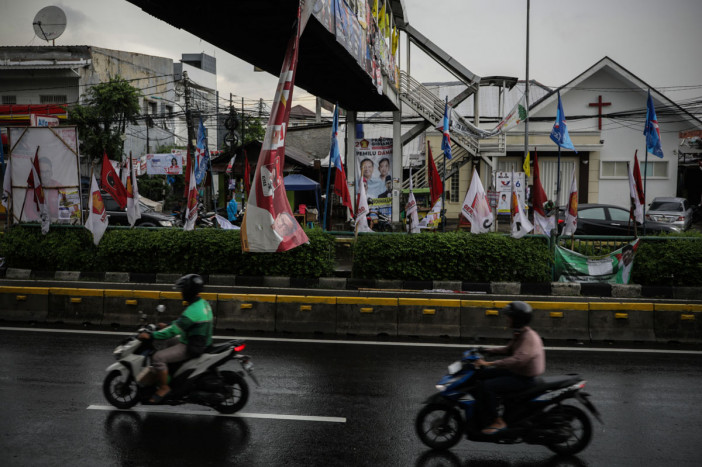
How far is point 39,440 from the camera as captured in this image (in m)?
5.41

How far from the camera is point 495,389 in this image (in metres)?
5.25

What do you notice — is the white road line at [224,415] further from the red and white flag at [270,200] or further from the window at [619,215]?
the window at [619,215]

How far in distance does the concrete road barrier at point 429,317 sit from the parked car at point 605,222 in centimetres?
1103

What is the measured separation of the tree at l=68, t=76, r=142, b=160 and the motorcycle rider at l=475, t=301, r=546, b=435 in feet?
103

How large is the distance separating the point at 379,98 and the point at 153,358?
1516 cm

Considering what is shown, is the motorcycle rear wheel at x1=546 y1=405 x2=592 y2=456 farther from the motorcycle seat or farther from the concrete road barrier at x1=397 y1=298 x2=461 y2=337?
the concrete road barrier at x1=397 y1=298 x2=461 y2=337

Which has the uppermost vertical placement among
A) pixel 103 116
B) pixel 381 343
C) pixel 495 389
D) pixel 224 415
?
pixel 103 116

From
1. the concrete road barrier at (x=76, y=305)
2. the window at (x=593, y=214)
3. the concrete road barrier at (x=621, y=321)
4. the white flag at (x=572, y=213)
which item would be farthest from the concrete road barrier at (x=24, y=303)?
the window at (x=593, y=214)

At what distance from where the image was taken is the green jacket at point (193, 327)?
5965 mm

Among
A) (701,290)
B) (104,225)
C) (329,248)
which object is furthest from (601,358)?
(104,225)

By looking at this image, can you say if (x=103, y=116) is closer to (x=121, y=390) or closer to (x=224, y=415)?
(x=121, y=390)

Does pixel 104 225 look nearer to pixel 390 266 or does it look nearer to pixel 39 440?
pixel 390 266

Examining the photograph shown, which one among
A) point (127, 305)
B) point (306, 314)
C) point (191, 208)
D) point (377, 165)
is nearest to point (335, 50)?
point (191, 208)

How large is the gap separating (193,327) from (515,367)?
10.6 feet
